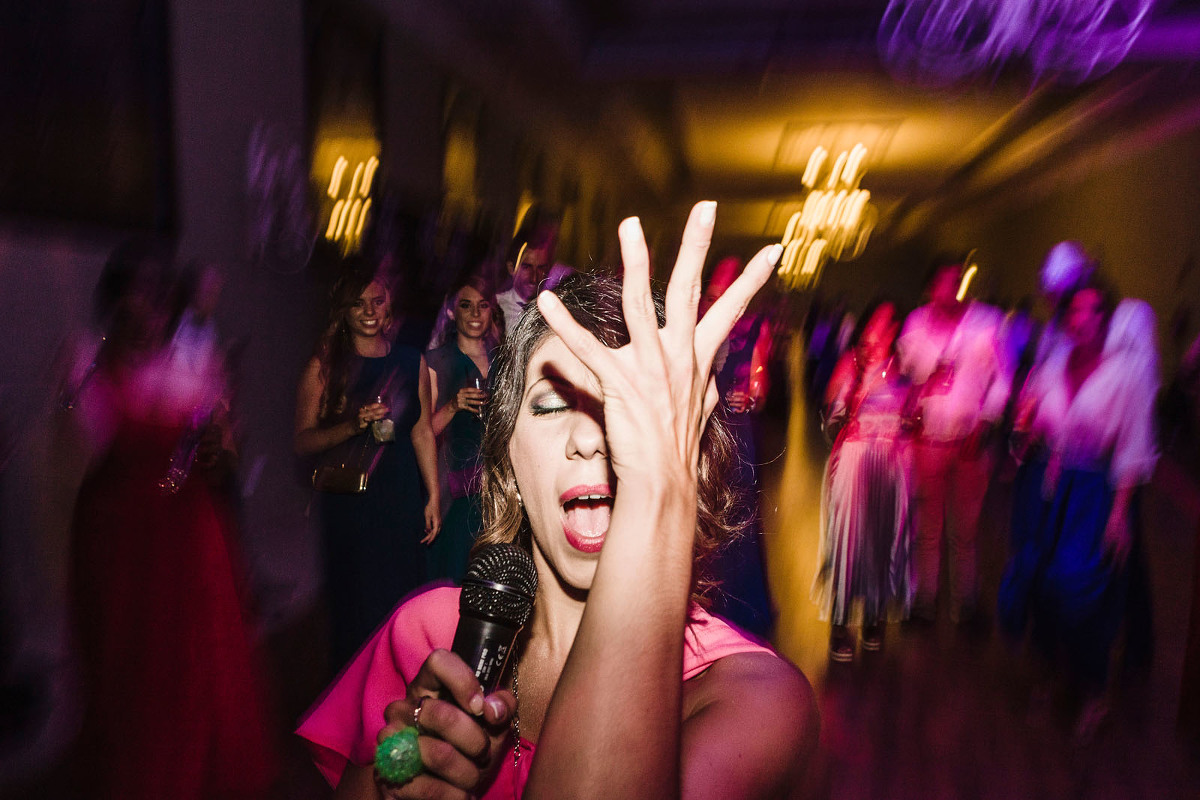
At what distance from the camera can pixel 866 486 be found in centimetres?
353

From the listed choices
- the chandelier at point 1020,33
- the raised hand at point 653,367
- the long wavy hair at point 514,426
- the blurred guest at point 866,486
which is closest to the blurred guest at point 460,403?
the long wavy hair at point 514,426

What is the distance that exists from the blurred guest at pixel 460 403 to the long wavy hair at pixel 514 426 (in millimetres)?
968

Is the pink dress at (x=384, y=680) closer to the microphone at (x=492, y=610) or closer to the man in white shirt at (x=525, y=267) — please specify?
the microphone at (x=492, y=610)

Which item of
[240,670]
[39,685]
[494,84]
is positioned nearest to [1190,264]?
[494,84]

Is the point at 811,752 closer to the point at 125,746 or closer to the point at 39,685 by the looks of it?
the point at 125,746

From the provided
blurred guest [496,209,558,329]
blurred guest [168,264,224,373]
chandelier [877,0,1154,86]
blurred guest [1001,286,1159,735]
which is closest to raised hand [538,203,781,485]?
blurred guest [168,264,224,373]

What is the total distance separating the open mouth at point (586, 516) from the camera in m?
0.97

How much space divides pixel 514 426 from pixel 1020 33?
611 cm

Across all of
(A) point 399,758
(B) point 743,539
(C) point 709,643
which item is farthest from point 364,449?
(A) point 399,758

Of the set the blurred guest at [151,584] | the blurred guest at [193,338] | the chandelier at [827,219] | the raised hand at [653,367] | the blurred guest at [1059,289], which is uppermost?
the chandelier at [827,219]

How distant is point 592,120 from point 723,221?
697 centimetres

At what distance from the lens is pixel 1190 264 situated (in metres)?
5.65

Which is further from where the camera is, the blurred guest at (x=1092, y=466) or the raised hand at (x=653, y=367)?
the blurred guest at (x=1092, y=466)

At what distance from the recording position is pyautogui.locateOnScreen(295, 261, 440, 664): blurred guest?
2.39 meters
